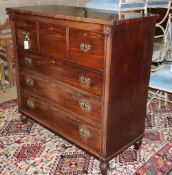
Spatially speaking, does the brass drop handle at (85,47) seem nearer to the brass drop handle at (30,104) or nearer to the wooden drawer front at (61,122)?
the wooden drawer front at (61,122)

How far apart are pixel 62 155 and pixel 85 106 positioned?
53 cm

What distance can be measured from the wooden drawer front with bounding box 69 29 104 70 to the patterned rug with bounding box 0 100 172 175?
78 centimetres

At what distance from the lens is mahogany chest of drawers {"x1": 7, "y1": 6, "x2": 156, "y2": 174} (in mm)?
1498

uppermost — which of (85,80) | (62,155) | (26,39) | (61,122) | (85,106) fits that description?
(26,39)

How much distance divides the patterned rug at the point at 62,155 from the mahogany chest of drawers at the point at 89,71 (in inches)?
6.2

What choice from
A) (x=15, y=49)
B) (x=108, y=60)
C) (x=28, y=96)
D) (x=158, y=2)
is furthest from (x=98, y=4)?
(x=108, y=60)

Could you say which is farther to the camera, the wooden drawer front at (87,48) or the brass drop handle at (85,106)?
the brass drop handle at (85,106)

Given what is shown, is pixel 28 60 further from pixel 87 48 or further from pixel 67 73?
pixel 87 48

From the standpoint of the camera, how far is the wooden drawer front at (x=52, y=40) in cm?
170

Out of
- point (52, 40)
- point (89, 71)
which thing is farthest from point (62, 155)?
point (52, 40)

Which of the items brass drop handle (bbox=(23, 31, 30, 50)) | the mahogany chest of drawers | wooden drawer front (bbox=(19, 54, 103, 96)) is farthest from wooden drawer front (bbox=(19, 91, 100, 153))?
brass drop handle (bbox=(23, 31, 30, 50))

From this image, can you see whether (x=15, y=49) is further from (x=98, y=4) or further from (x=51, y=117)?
(x=98, y=4)

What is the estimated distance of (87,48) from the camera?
1.55 metres

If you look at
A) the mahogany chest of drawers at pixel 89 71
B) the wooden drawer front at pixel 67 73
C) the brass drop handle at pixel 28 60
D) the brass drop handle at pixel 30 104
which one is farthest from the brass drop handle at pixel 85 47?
the brass drop handle at pixel 30 104
